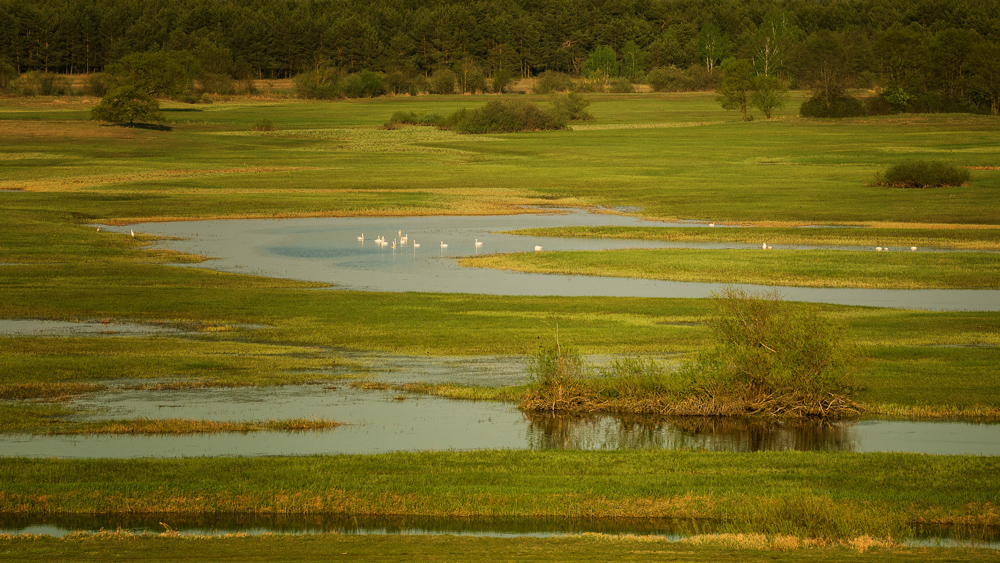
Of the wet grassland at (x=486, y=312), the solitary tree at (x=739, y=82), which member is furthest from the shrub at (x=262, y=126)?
the solitary tree at (x=739, y=82)

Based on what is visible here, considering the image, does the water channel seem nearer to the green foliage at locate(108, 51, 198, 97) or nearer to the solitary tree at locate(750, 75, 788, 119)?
the solitary tree at locate(750, 75, 788, 119)

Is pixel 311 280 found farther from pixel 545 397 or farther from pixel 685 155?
pixel 685 155

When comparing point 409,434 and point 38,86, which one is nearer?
point 409,434

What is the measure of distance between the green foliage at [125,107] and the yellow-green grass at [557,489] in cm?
10008

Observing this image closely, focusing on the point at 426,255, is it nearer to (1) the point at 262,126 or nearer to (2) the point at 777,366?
(2) the point at 777,366

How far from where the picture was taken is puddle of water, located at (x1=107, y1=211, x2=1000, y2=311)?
42.2 m

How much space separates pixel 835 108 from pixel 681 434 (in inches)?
4774

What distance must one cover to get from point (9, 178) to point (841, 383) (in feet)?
231

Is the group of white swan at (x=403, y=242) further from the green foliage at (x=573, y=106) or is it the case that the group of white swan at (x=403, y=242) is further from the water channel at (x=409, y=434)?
the green foliage at (x=573, y=106)

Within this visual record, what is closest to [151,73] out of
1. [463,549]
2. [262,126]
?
[262,126]

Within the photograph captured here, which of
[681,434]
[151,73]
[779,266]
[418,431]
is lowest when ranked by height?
[681,434]

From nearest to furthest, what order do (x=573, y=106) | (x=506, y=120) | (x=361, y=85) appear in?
(x=506, y=120), (x=573, y=106), (x=361, y=85)

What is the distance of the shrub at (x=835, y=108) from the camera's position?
13693cm

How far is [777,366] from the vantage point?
25.2m
